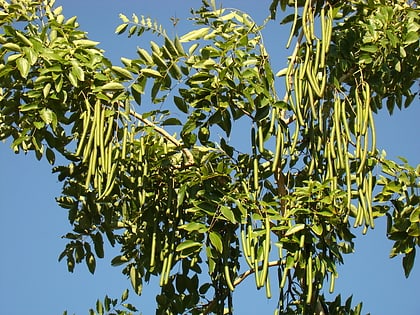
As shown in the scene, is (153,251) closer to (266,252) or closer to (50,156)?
(266,252)

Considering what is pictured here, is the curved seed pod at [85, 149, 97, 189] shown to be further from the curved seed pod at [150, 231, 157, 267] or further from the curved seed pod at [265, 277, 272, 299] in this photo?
the curved seed pod at [265, 277, 272, 299]

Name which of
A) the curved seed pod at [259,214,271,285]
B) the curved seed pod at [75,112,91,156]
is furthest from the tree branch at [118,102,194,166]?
the curved seed pod at [259,214,271,285]

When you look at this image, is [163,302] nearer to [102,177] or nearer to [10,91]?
[102,177]

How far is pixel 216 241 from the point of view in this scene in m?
2.74

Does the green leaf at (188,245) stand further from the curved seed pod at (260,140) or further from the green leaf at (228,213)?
the curved seed pod at (260,140)

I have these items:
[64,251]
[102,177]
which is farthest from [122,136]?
[64,251]

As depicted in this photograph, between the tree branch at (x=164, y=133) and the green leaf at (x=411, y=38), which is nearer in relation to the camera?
the green leaf at (x=411, y=38)

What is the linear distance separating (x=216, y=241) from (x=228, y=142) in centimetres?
45

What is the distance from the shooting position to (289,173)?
9.96 ft

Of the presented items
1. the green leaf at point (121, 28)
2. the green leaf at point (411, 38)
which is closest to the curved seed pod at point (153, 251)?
the green leaf at point (121, 28)

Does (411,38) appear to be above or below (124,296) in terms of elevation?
above

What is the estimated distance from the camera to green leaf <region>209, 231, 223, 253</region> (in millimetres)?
2725

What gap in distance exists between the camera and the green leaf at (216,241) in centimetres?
272

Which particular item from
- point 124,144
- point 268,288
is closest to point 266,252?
point 268,288
